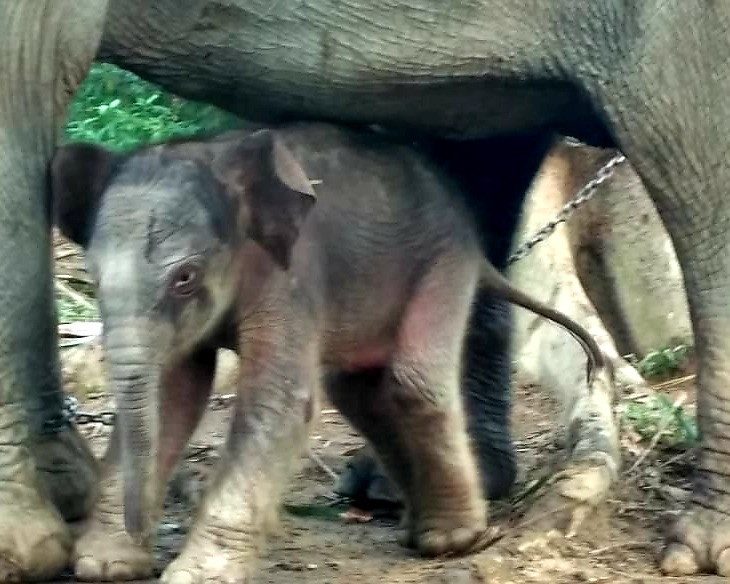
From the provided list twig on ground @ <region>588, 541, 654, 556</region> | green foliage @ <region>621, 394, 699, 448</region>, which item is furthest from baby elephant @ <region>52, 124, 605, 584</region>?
green foliage @ <region>621, 394, 699, 448</region>

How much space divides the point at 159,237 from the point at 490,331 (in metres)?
1.19

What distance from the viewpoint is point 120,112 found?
5.00 m

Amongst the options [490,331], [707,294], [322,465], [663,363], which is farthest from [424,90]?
[663,363]

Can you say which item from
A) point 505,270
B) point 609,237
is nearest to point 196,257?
point 505,270

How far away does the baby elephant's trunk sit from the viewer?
2004 millimetres

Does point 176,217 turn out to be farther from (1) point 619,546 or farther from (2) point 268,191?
(1) point 619,546

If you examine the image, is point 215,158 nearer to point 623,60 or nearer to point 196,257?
point 196,257

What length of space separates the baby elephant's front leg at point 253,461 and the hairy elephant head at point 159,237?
8cm

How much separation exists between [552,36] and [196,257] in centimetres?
80

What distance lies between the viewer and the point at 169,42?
2.52 metres

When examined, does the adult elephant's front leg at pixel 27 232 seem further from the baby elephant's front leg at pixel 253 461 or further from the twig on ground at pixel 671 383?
the twig on ground at pixel 671 383

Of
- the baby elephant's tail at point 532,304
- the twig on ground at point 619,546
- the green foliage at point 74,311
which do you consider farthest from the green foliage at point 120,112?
the twig on ground at point 619,546

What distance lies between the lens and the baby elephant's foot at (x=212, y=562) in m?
2.18

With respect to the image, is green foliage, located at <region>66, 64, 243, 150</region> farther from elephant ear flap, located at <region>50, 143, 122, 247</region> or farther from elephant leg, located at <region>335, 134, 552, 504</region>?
elephant ear flap, located at <region>50, 143, 122, 247</region>
